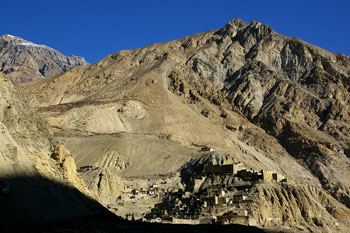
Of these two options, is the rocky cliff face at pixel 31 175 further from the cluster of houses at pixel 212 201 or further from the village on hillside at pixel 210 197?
the cluster of houses at pixel 212 201

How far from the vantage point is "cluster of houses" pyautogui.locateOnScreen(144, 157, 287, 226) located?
5003 centimetres

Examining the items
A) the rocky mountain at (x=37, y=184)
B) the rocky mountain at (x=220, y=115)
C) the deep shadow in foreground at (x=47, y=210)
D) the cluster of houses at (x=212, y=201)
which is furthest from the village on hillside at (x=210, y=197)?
the deep shadow in foreground at (x=47, y=210)

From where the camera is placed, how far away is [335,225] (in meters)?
75.3

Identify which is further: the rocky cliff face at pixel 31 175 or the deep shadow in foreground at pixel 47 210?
the rocky cliff face at pixel 31 175

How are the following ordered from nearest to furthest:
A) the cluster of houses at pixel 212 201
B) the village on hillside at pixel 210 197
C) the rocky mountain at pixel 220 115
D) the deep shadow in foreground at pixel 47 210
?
1. the deep shadow in foreground at pixel 47 210
2. the cluster of houses at pixel 212 201
3. the village on hillside at pixel 210 197
4. the rocky mountain at pixel 220 115

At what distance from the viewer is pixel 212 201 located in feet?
Answer: 182

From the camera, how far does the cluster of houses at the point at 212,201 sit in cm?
5003

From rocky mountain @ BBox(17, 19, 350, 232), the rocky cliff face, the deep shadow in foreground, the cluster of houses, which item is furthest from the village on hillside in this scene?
the deep shadow in foreground

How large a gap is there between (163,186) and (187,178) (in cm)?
518

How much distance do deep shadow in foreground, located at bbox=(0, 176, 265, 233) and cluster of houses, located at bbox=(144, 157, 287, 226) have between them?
663 inches

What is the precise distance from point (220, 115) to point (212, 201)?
7812cm

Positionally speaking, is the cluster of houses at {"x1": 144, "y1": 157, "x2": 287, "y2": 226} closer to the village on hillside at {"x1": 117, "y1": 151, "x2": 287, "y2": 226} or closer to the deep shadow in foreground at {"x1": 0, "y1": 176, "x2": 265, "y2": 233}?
the village on hillside at {"x1": 117, "y1": 151, "x2": 287, "y2": 226}

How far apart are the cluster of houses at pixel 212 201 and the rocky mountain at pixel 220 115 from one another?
2092mm

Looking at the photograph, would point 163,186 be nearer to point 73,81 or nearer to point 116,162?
point 116,162
